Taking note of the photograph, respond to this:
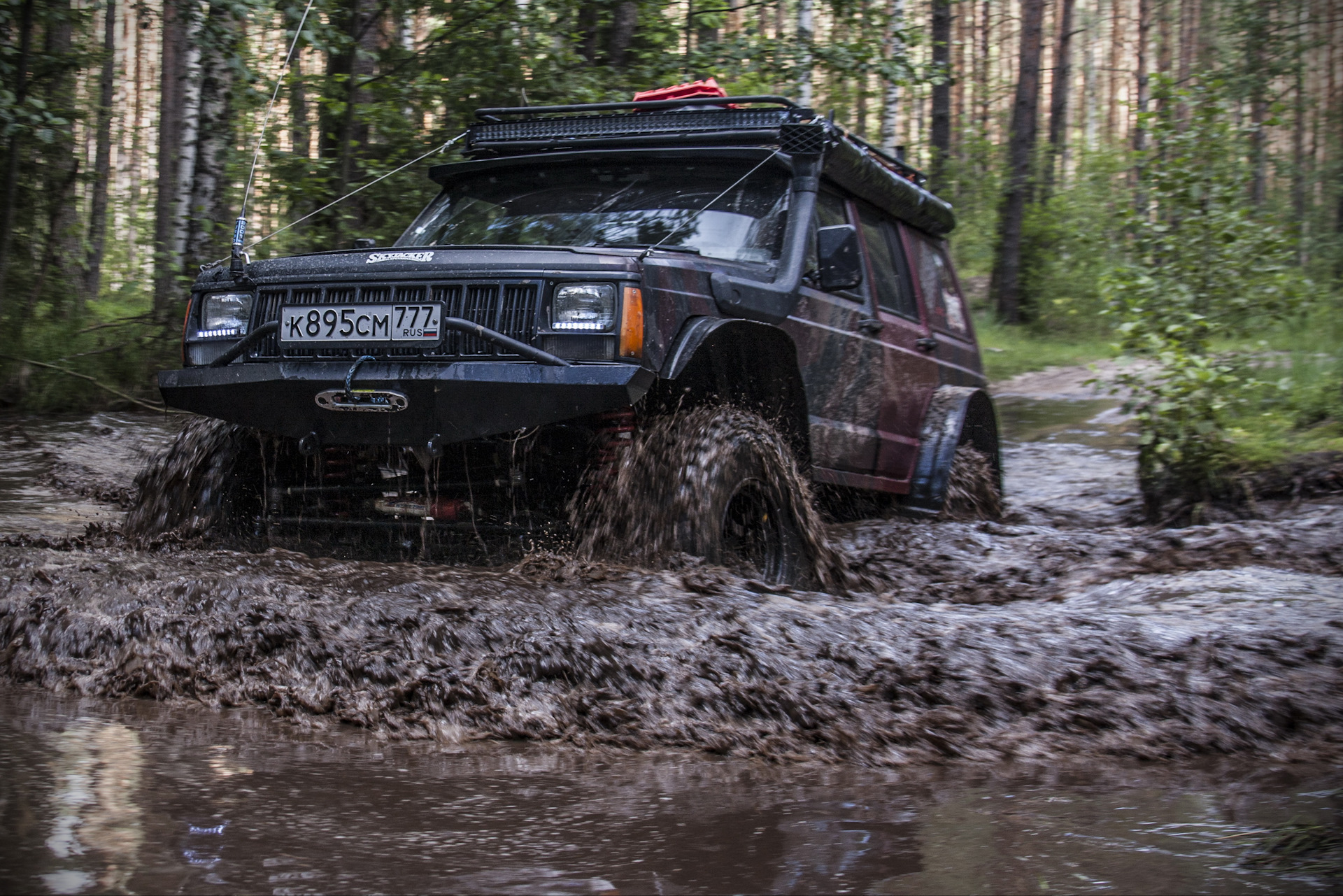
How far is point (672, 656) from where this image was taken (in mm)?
2982

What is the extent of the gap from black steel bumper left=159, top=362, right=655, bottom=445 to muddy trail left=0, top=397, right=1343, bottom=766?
426 mm

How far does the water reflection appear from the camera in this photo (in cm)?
171

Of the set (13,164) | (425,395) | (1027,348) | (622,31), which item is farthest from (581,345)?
(1027,348)

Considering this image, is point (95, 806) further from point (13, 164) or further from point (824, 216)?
point (13, 164)

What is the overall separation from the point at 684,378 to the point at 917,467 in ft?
7.80

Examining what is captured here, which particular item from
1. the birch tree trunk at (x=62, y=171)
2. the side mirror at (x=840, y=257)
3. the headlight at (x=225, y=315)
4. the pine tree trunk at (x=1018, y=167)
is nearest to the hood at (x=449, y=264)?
the headlight at (x=225, y=315)

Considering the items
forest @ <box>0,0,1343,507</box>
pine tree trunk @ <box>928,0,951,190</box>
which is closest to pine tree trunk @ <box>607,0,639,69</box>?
forest @ <box>0,0,1343,507</box>

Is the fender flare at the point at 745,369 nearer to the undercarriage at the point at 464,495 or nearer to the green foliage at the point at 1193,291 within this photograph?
the undercarriage at the point at 464,495

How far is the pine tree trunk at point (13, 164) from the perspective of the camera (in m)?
7.27

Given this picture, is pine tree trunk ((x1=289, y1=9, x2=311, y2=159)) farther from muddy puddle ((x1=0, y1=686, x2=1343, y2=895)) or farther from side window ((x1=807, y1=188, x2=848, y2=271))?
muddy puddle ((x1=0, y1=686, x2=1343, y2=895))

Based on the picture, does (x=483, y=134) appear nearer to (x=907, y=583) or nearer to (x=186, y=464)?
(x=186, y=464)

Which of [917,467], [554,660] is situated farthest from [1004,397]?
[554,660]

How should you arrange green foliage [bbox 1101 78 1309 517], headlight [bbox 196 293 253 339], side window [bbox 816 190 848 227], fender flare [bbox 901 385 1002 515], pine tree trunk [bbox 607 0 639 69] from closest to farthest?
headlight [bbox 196 293 253 339]
side window [bbox 816 190 848 227]
fender flare [bbox 901 385 1002 515]
green foliage [bbox 1101 78 1309 517]
pine tree trunk [bbox 607 0 639 69]

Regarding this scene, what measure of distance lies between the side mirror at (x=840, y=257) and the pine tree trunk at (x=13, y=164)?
505 centimetres
